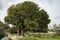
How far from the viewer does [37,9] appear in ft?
180

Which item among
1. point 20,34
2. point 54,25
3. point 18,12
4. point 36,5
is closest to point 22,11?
point 18,12

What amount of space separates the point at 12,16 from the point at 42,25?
10195 millimetres

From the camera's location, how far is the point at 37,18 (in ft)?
185

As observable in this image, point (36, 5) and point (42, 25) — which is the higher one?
point (36, 5)

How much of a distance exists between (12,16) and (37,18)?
25.0 feet

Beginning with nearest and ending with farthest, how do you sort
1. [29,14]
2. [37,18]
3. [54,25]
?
[29,14] → [37,18] → [54,25]

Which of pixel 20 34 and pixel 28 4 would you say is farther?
pixel 20 34

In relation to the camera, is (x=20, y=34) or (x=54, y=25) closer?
(x=20, y=34)

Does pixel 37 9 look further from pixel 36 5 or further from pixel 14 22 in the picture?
pixel 14 22

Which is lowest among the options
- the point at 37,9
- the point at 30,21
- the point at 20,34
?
the point at 20,34

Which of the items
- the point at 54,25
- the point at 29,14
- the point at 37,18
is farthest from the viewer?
the point at 54,25

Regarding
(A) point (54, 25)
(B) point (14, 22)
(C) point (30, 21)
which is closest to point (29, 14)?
(C) point (30, 21)

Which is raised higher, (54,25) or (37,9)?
(37,9)

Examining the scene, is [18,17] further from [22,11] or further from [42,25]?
[42,25]
